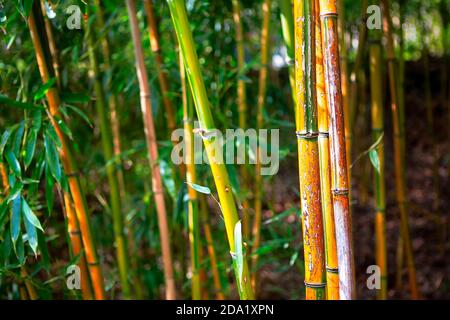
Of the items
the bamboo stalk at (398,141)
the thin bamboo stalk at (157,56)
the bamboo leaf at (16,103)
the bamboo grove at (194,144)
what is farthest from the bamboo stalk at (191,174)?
the bamboo stalk at (398,141)

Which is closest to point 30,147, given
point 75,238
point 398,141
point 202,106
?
point 75,238

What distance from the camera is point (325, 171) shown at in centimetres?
107

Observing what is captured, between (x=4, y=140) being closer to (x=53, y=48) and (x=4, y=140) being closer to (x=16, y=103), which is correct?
(x=16, y=103)

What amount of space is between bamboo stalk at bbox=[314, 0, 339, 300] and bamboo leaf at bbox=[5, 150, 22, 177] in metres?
0.79

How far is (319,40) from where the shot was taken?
1.08 metres

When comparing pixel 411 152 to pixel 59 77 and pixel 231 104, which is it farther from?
pixel 59 77

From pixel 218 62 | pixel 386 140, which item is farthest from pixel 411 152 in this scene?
pixel 218 62

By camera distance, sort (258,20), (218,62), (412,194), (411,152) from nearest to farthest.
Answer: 1. (218,62)
2. (258,20)
3. (412,194)
4. (411,152)

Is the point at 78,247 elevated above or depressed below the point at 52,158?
below

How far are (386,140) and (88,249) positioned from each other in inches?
110

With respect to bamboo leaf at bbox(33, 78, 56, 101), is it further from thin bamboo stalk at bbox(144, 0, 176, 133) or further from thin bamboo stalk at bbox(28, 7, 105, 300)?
thin bamboo stalk at bbox(144, 0, 176, 133)

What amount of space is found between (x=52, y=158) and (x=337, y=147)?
2.54ft

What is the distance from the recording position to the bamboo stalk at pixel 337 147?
40.7 inches
